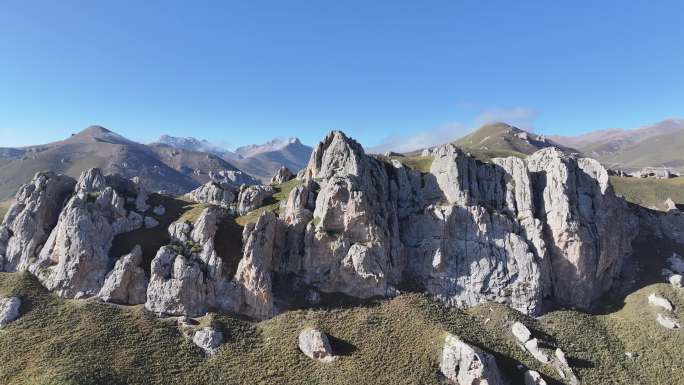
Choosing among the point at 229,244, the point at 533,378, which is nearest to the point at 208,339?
the point at 229,244

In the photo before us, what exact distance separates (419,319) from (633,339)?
33.9 meters

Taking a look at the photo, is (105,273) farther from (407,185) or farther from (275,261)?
(407,185)

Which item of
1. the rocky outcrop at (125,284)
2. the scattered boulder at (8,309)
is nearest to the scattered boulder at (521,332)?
the rocky outcrop at (125,284)

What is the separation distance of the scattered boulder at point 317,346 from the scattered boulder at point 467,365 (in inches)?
575

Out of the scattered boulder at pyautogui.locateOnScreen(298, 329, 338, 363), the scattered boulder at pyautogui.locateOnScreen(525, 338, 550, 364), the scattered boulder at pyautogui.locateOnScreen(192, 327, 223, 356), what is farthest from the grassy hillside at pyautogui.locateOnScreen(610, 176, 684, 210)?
the scattered boulder at pyautogui.locateOnScreen(192, 327, 223, 356)

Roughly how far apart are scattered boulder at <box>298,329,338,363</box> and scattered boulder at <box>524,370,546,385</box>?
2492 centimetres

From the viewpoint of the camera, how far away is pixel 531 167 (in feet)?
244

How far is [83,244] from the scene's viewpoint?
2124 inches

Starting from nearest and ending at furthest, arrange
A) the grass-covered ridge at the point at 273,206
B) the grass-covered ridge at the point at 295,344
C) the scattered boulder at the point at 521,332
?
the grass-covered ridge at the point at 295,344
the scattered boulder at the point at 521,332
the grass-covered ridge at the point at 273,206

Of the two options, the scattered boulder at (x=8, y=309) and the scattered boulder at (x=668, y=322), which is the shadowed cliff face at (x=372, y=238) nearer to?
the scattered boulder at (x=8, y=309)

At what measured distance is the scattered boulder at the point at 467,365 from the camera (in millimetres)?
42812

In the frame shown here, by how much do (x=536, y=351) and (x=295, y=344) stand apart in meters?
34.3

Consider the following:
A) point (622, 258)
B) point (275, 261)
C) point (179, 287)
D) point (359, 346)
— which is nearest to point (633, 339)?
point (622, 258)

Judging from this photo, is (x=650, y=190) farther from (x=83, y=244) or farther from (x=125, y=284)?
(x=83, y=244)
